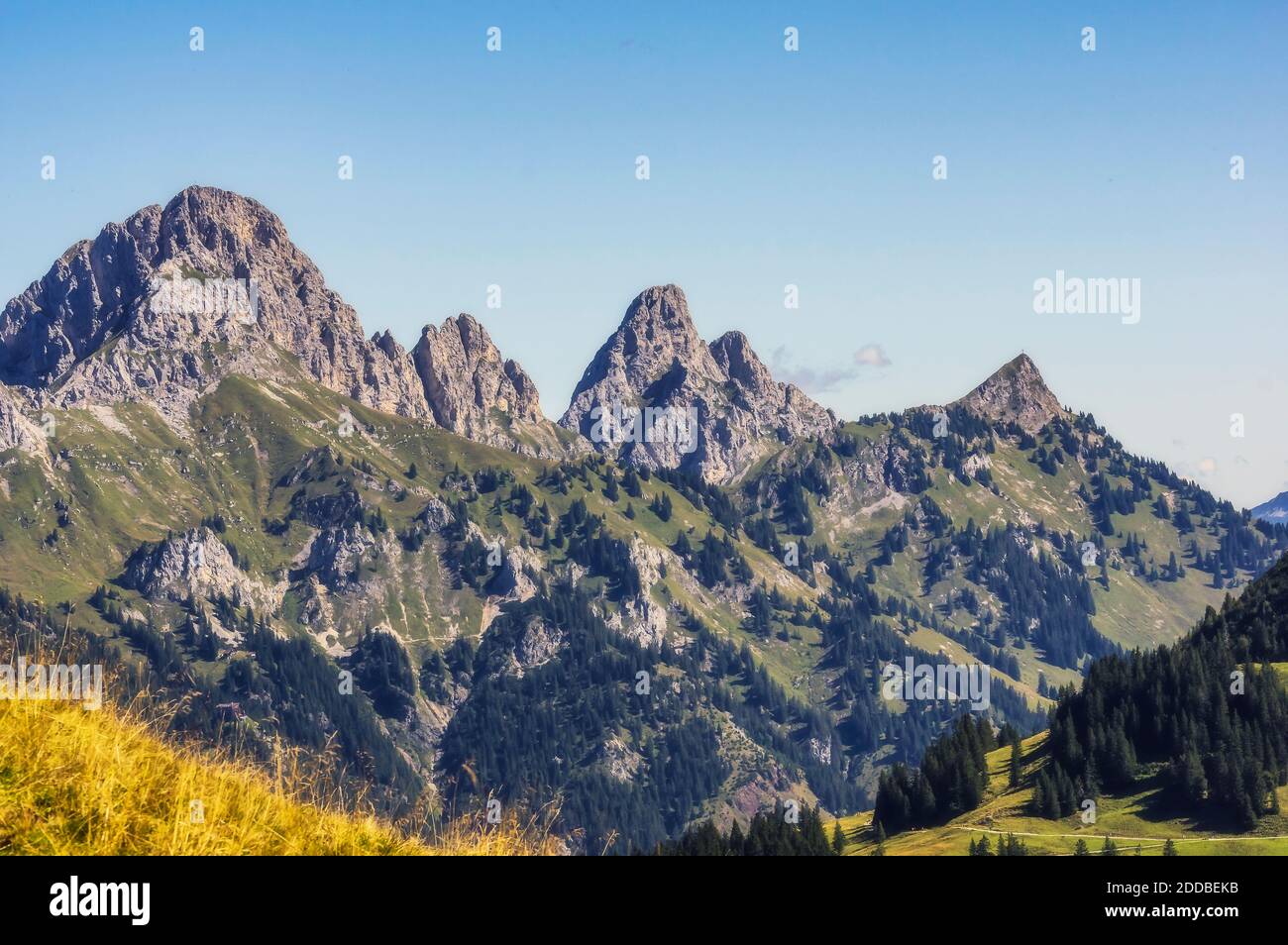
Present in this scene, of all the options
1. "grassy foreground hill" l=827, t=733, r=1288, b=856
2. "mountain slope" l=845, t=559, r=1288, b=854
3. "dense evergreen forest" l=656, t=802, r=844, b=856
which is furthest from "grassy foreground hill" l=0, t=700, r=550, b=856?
"mountain slope" l=845, t=559, r=1288, b=854

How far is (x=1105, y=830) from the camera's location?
17938cm

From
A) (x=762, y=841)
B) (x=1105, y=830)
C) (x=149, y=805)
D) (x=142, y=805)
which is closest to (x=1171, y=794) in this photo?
(x=1105, y=830)

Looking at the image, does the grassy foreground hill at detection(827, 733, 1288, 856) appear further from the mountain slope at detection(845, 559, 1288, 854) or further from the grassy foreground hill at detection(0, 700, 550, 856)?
the grassy foreground hill at detection(0, 700, 550, 856)

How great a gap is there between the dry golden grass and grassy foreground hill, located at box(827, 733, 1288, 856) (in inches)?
5814

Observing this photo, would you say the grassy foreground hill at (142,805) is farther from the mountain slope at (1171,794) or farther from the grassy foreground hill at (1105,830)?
the mountain slope at (1171,794)

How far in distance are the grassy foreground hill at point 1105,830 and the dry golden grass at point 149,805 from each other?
148 metres

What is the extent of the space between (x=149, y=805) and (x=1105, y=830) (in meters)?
183

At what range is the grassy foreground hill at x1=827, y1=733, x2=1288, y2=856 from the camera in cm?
16575

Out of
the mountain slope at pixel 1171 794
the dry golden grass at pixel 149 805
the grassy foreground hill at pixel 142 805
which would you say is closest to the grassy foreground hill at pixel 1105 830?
the mountain slope at pixel 1171 794

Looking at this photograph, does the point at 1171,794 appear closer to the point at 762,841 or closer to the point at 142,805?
the point at 762,841

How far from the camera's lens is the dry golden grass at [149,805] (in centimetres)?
1436

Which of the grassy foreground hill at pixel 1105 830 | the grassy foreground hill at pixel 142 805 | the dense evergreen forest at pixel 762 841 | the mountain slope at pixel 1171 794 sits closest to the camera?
the grassy foreground hill at pixel 142 805

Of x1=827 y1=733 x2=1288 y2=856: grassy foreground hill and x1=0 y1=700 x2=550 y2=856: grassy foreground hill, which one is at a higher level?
x1=0 y1=700 x2=550 y2=856: grassy foreground hill
